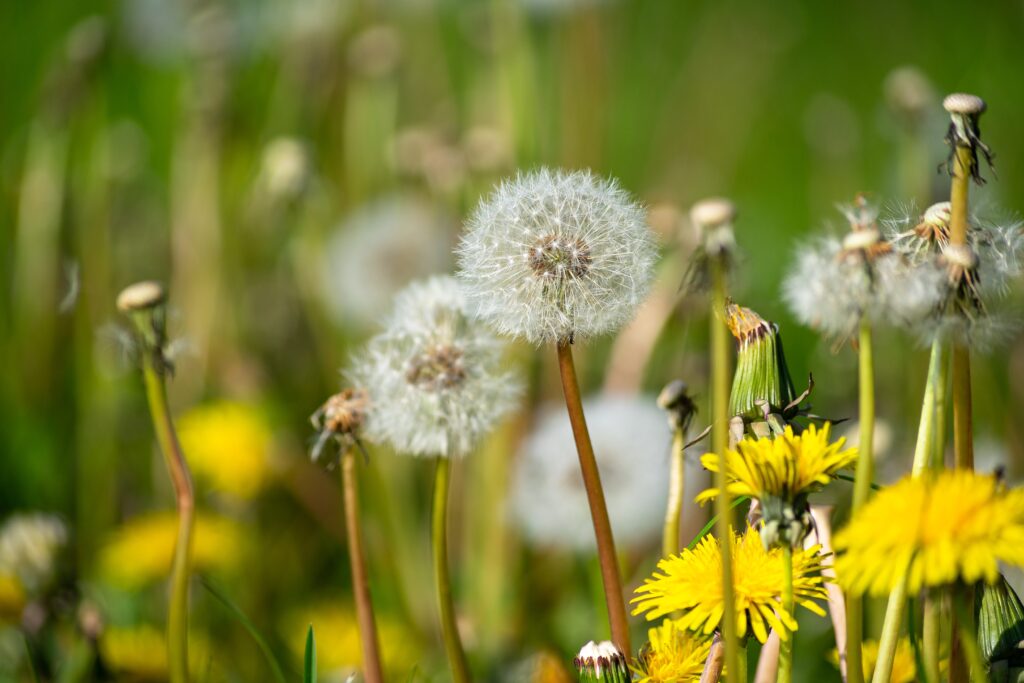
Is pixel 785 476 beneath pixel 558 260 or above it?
beneath

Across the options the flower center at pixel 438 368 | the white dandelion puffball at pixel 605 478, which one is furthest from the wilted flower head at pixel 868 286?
the white dandelion puffball at pixel 605 478

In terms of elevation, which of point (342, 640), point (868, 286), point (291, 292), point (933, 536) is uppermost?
point (291, 292)

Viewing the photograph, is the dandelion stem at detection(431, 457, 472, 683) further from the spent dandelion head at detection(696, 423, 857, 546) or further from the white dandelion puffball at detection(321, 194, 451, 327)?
the white dandelion puffball at detection(321, 194, 451, 327)

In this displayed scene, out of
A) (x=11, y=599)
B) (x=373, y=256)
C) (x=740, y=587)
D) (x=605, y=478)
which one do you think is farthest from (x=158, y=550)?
(x=740, y=587)

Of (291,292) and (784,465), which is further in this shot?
(291,292)

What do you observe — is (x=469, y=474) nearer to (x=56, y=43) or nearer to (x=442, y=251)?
(x=442, y=251)

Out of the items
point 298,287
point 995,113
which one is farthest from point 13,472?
point 995,113

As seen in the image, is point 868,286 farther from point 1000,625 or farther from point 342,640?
point 342,640
